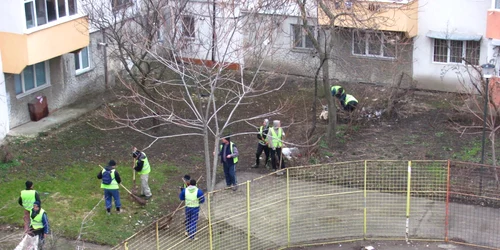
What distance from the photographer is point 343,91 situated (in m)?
25.5

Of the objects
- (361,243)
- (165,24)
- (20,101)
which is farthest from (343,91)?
(20,101)

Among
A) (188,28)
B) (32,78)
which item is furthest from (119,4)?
(188,28)

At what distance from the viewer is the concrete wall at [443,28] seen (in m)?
26.9

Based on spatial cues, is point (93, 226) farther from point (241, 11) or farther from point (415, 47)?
point (415, 47)

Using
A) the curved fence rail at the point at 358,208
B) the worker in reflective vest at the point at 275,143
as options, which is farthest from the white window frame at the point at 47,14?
the curved fence rail at the point at 358,208

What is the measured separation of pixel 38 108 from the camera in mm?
25016

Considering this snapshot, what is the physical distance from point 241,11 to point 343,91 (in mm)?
3915

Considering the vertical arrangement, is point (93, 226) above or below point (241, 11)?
below

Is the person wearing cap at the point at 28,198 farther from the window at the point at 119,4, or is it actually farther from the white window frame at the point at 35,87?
the window at the point at 119,4

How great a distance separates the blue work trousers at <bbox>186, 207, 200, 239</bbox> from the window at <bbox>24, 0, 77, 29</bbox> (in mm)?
8678

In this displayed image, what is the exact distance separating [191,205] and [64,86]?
10472 millimetres

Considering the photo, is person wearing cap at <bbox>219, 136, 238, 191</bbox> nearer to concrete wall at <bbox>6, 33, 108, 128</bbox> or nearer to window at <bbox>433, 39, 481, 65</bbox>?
concrete wall at <bbox>6, 33, 108, 128</bbox>

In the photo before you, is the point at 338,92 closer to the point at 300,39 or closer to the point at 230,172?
the point at 300,39

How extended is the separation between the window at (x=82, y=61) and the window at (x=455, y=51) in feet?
36.6
